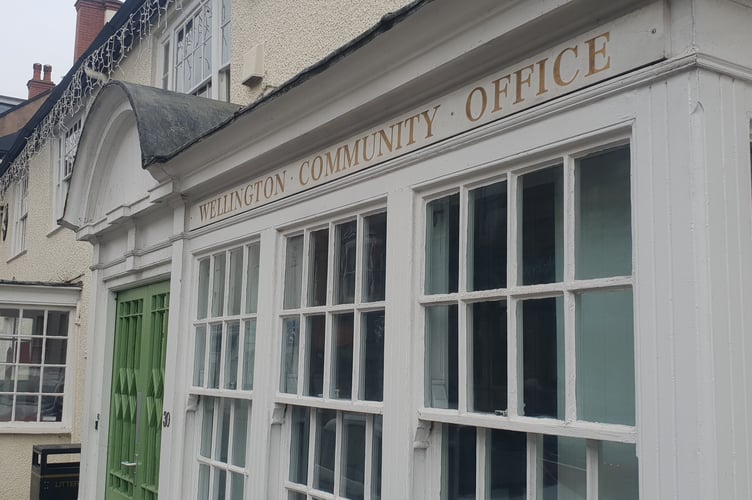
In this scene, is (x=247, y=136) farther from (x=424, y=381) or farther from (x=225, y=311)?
(x=424, y=381)

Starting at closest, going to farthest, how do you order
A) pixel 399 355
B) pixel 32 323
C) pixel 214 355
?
pixel 399 355 → pixel 214 355 → pixel 32 323

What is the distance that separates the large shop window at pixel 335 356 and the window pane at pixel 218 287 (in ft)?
3.25

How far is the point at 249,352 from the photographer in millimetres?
4988

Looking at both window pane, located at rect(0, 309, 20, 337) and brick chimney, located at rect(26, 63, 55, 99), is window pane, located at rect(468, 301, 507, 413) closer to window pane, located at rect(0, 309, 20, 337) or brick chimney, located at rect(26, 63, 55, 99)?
window pane, located at rect(0, 309, 20, 337)

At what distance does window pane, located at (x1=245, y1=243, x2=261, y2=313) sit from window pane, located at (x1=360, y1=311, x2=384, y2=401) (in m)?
1.32

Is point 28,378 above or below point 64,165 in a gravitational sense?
below

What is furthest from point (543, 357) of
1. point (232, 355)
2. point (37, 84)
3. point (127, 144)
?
point (37, 84)

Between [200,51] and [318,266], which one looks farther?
[200,51]

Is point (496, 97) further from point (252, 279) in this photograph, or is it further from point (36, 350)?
point (36, 350)

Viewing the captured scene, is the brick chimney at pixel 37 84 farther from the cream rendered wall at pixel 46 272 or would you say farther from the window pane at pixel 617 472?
the window pane at pixel 617 472

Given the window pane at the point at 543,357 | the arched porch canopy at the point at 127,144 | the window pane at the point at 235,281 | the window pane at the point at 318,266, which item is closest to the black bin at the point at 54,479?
the arched porch canopy at the point at 127,144

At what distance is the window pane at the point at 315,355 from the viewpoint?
4.25 metres

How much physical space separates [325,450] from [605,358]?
6.43 feet

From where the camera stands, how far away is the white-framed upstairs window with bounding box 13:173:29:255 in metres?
15.8
